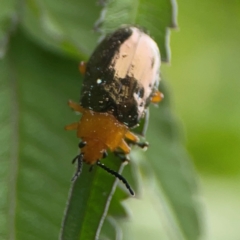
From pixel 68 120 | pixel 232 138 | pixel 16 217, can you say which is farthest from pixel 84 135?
pixel 232 138

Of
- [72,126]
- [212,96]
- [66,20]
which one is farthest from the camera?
[212,96]

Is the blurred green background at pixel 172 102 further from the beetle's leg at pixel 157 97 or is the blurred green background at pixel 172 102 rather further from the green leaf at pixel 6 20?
the beetle's leg at pixel 157 97

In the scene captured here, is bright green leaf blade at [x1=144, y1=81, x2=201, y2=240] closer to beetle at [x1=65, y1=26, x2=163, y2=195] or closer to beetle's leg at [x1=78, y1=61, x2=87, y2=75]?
beetle at [x1=65, y1=26, x2=163, y2=195]

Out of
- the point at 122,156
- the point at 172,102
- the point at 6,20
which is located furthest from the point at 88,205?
the point at 172,102

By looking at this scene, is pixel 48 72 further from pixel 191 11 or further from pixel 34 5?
pixel 191 11

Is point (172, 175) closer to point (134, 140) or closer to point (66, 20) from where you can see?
point (134, 140)

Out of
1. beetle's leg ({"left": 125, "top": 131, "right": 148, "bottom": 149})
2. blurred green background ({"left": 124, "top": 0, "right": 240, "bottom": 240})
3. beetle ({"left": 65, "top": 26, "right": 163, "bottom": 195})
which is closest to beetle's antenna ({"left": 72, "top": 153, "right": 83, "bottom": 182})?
beetle ({"left": 65, "top": 26, "right": 163, "bottom": 195})

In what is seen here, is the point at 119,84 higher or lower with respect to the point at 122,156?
higher
